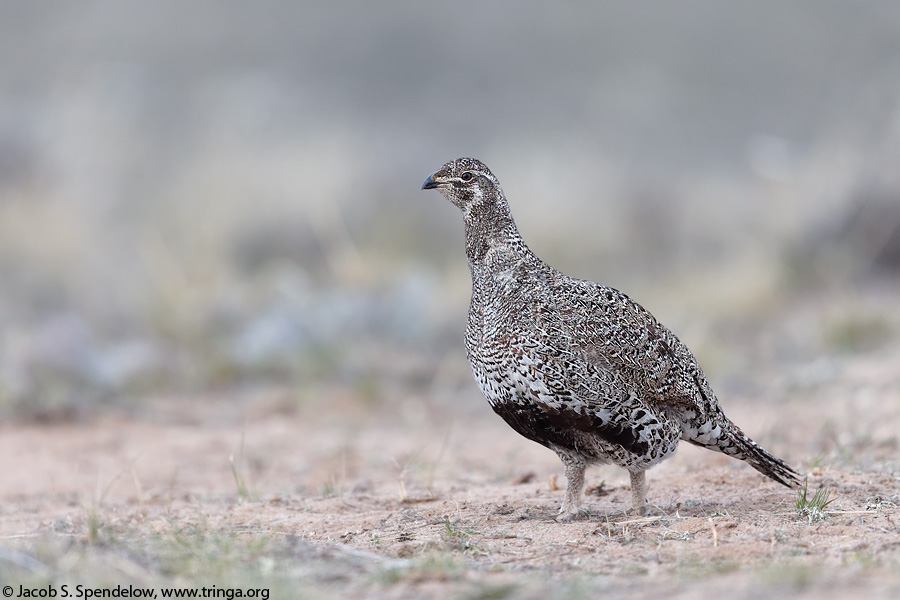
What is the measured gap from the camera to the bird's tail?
5.02 m

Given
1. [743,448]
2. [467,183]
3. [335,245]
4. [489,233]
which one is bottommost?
[743,448]

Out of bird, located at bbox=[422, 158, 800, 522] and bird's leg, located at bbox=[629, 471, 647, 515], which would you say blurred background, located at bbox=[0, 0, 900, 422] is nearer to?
bird, located at bbox=[422, 158, 800, 522]

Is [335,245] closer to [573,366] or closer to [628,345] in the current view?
[628,345]

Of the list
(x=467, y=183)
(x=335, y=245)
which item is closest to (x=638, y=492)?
(x=467, y=183)

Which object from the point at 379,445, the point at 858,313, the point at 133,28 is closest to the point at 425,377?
the point at 379,445

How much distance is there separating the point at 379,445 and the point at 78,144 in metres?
9.04

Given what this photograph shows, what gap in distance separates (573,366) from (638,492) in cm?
79

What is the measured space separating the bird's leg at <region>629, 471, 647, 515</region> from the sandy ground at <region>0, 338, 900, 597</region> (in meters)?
0.12

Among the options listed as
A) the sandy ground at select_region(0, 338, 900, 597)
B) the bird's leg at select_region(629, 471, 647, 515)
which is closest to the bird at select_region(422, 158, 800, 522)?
the bird's leg at select_region(629, 471, 647, 515)

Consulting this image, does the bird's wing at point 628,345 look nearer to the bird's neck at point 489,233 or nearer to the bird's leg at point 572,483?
the bird's neck at point 489,233

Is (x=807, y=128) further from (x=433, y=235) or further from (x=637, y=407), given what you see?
(x=637, y=407)

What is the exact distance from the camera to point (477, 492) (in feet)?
18.8

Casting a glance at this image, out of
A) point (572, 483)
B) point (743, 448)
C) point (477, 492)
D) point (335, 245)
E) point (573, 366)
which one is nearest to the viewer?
point (573, 366)

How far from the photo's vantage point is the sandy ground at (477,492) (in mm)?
3807
